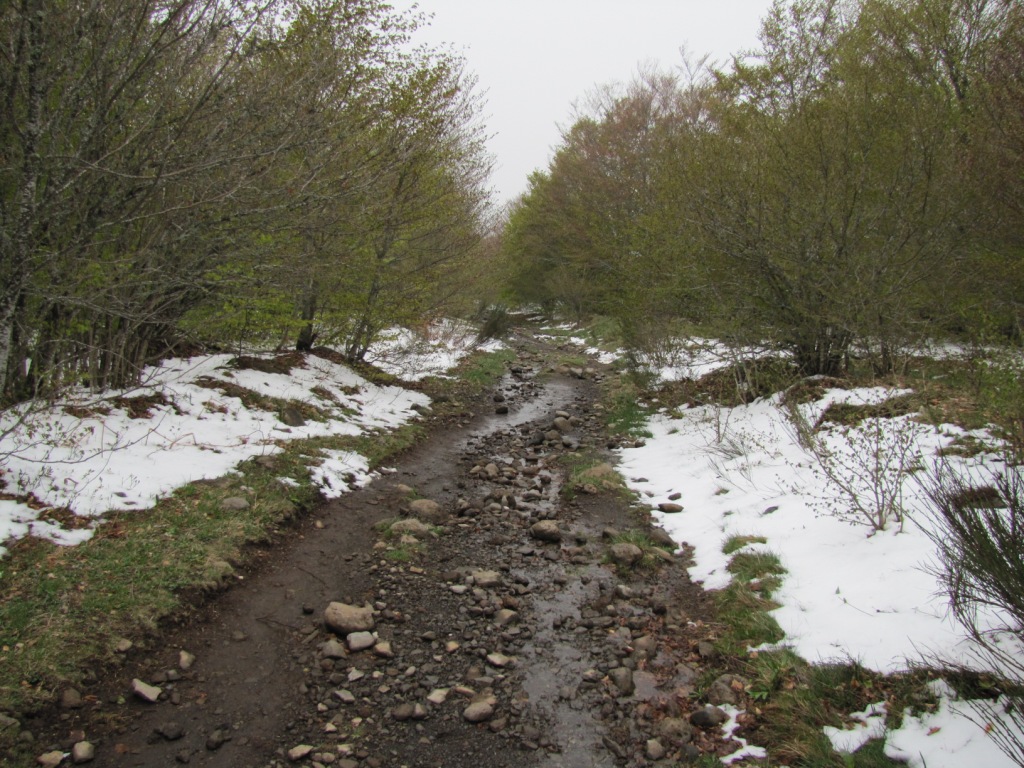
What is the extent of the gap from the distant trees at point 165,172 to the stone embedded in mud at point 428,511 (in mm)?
3147

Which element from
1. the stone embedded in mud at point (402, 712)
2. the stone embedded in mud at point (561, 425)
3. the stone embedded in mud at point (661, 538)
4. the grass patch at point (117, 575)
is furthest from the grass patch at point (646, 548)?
the stone embedded in mud at point (561, 425)

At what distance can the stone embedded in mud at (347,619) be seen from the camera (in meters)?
4.26

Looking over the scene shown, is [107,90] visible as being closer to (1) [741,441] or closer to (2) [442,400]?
(1) [741,441]

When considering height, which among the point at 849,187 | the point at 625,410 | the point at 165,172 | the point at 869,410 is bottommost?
the point at 625,410

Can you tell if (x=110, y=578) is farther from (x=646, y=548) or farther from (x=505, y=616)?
(x=646, y=548)

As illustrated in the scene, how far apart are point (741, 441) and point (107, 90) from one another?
7.60 metres

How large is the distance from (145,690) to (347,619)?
4.26 ft

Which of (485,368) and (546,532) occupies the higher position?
(485,368)

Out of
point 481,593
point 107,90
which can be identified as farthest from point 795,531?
point 107,90

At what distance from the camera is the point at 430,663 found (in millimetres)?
4016

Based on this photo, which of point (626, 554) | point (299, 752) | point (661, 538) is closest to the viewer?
point (299, 752)

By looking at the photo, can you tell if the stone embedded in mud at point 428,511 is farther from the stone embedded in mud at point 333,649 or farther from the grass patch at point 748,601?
the grass patch at point 748,601

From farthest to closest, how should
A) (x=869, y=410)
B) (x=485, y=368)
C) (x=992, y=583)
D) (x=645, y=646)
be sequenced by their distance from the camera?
(x=485, y=368) → (x=869, y=410) → (x=645, y=646) → (x=992, y=583)

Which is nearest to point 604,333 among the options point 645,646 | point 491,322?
point 491,322
